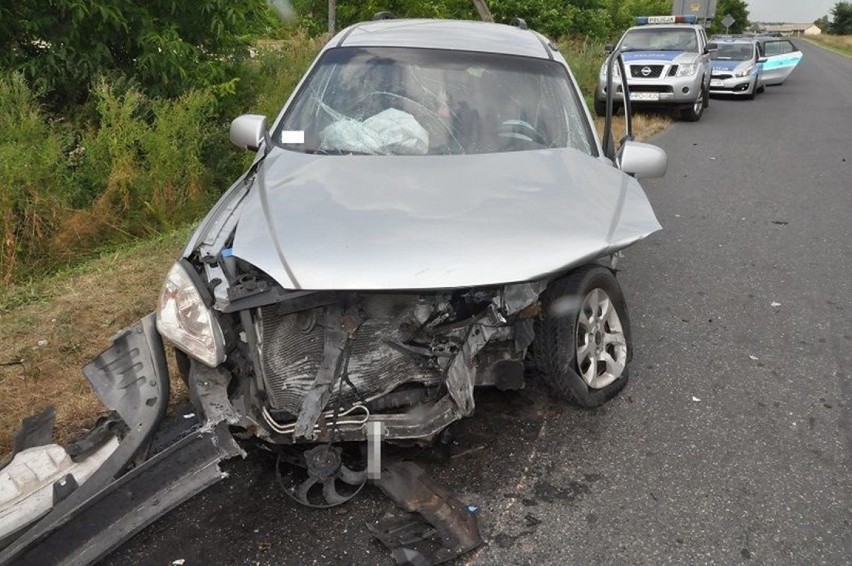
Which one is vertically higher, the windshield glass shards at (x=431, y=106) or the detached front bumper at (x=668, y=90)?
the windshield glass shards at (x=431, y=106)

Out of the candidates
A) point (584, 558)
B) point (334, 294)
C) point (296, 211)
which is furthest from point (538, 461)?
point (296, 211)

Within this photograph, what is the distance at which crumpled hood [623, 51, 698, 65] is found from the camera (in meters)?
13.7

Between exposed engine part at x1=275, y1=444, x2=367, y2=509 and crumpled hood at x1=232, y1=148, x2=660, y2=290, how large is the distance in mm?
684

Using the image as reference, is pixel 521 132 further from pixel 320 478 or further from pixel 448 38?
pixel 320 478

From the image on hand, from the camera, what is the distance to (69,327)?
4.14m

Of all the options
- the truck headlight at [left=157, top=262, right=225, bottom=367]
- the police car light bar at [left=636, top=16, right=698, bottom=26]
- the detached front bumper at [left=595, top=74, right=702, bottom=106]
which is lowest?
the detached front bumper at [left=595, top=74, right=702, bottom=106]

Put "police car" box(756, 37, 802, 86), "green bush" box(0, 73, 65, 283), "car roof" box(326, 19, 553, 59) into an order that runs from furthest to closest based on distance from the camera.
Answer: "police car" box(756, 37, 802, 86) → "green bush" box(0, 73, 65, 283) → "car roof" box(326, 19, 553, 59)

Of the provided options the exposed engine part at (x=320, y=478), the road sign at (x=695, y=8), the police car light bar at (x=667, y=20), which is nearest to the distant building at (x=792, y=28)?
the road sign at (x=695, y=8)

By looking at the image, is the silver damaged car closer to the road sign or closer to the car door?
the car door

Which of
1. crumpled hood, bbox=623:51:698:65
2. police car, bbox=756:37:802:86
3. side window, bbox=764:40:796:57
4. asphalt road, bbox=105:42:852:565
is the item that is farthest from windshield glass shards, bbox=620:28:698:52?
asphalt road, bbox=105:42:852:565

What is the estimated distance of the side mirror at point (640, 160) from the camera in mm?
4016

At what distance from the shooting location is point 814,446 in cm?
327

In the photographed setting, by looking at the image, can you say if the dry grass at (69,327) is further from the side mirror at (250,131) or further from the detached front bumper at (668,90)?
the detached front bumper at (668,90)

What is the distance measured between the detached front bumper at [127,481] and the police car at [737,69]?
1830cm
